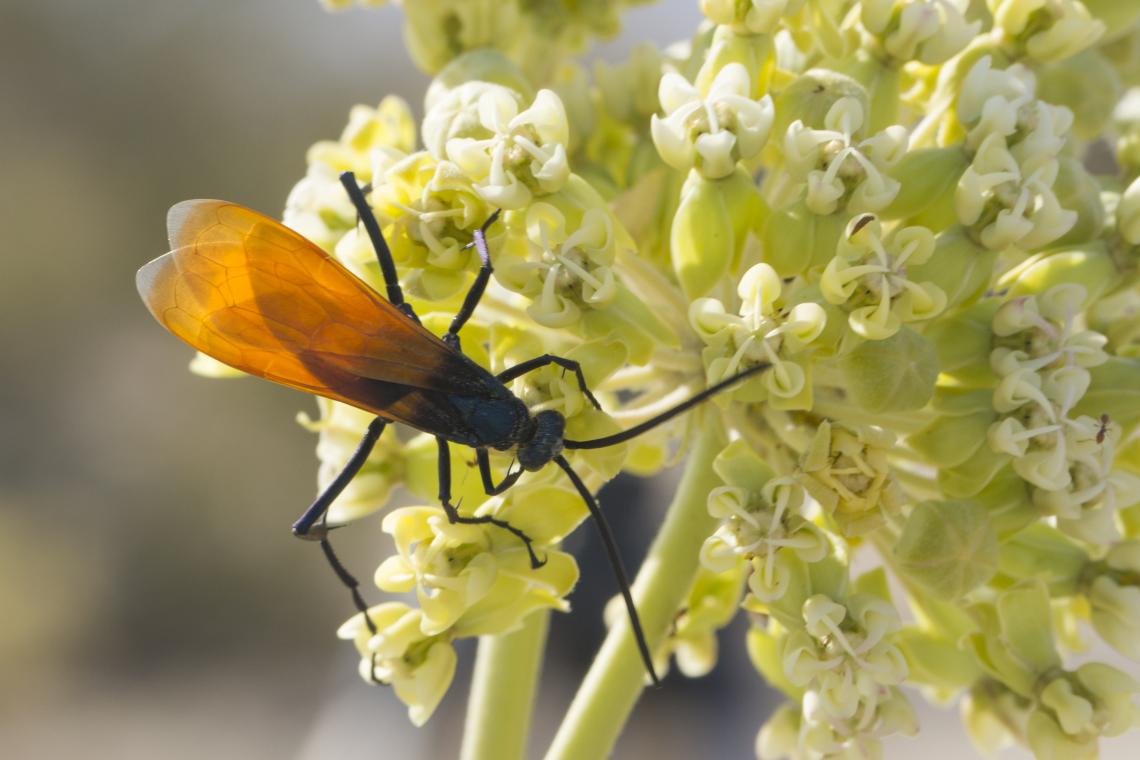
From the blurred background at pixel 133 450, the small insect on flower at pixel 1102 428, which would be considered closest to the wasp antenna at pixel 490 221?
the small insect on flower at pixel 1102 428

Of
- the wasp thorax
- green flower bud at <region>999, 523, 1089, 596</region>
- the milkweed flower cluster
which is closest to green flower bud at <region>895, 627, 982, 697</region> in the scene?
the milkweed flower cluster

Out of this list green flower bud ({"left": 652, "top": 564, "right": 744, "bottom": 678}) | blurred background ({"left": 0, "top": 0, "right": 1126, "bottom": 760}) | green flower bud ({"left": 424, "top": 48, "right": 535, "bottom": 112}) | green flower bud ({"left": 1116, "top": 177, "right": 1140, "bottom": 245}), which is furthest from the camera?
blurred background ({"left": 0, "top": 0, "right": 1126, "bottom": 760})

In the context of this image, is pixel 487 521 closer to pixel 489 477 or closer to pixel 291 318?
pixel 489 477

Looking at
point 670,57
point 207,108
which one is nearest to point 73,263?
point 207,108

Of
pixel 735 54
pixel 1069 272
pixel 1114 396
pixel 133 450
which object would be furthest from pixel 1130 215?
pixel 133 450

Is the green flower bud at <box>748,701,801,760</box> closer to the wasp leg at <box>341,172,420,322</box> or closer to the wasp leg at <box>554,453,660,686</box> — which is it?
the wasp leg at <box>554,453,660,686</box>

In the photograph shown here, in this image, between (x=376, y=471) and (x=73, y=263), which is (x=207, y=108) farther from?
(x=376, y=471)
